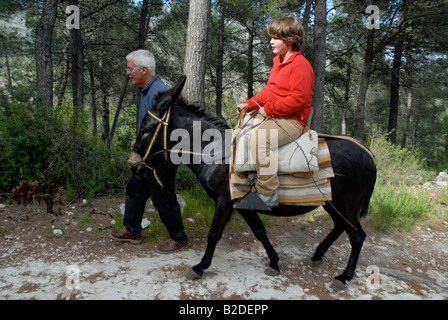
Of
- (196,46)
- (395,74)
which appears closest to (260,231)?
(196,46)

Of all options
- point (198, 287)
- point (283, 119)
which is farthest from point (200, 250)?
point (283, 119)

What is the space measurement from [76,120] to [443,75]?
12.9 metres

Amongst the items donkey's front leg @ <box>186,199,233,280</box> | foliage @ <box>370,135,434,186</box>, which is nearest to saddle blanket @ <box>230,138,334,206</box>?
donkey's front leg @ <box>186,199,233,280</box>

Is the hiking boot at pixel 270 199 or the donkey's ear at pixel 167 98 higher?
the donkey's ear at pixel 167 98

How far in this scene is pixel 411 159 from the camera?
8.10 m

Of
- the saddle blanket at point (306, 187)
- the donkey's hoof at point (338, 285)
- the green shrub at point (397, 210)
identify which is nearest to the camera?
the saddle blanket at point (306, 187)

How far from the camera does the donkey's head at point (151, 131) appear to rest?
3.00 meters

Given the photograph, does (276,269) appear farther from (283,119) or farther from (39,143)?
(39,143)

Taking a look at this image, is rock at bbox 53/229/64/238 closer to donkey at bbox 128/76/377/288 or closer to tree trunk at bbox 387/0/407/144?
donkey at bbox 128/76/377/288

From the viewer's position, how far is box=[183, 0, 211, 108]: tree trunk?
18.1 feet

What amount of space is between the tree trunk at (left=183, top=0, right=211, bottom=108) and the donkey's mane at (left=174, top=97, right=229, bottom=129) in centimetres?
235

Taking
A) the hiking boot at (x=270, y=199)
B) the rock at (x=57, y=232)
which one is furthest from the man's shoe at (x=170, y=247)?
the hiking boot at (x=270, y=199)

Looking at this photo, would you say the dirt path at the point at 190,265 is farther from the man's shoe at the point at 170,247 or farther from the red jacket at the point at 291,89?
the red jacket at the point at 291,89

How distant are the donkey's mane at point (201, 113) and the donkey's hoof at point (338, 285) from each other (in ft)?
7.04
